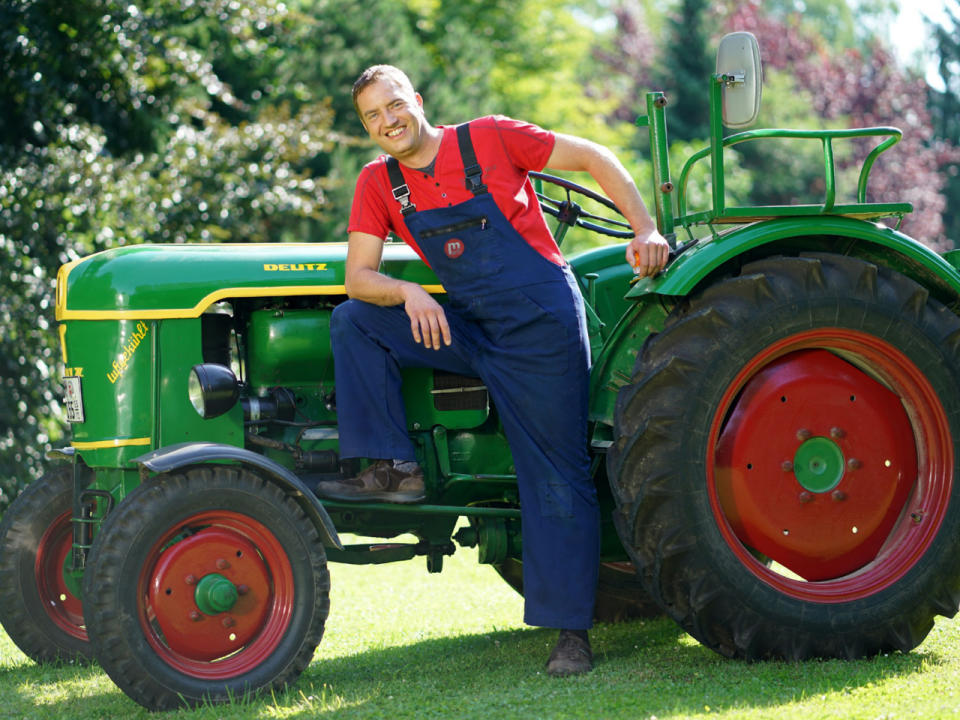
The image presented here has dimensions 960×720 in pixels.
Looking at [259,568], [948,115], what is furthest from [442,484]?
[948,115]

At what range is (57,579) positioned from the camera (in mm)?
4566

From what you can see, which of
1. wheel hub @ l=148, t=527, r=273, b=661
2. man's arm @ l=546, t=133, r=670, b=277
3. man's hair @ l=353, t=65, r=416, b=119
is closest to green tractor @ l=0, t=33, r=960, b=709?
wheel hub @ l=148, t=527, r=273, b=661

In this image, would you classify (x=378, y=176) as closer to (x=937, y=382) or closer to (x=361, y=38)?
(x=937, y=382)

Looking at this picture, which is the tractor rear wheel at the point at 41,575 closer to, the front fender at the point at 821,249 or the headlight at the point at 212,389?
the headlight at the point at 212,389

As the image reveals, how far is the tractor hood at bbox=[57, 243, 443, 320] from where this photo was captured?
403 centimetres

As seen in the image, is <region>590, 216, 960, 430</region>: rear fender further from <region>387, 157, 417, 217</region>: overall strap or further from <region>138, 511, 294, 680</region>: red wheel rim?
<region>138, 511, 294, 680</region>: red wheel rim

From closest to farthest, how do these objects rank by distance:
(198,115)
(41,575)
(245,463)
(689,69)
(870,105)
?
(245,463) → (41,575) → (198,115) → (689,69) → (870,105)

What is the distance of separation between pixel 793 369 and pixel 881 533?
24.0 inches

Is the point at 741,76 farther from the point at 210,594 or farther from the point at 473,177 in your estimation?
the point at 210,594

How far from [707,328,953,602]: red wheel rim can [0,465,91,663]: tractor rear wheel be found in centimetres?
238

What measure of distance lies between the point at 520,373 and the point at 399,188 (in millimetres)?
712

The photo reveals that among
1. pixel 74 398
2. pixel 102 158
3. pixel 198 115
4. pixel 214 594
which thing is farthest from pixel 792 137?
pixel 198 115

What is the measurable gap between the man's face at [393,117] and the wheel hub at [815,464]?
4.37 feet

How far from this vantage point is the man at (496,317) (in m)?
3.91
